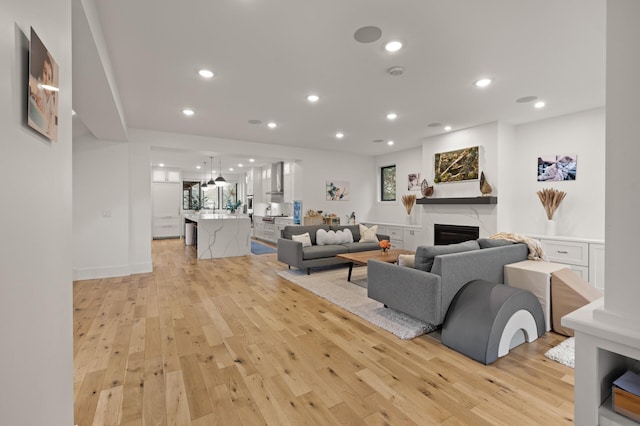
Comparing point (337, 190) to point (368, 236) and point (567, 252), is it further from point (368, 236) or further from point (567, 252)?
point (567, 252)

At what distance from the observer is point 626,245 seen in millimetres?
1077

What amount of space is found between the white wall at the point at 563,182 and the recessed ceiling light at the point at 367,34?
372 centimetres

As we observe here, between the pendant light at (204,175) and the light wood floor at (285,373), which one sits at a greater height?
the pendant light at (204,175)

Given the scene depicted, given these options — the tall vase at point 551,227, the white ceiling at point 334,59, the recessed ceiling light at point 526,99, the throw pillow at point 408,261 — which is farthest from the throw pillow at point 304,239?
the tall vase at point 551,227

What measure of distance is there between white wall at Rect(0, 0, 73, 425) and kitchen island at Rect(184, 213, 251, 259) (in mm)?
5424

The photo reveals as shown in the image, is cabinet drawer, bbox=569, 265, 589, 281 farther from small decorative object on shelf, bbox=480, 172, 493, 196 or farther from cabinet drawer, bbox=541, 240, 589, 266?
small decorative object on shelf, bbox=480, 172, 493, 196

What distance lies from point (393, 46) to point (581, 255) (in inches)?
163

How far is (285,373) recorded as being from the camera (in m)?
2.18

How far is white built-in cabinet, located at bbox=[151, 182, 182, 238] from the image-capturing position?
10078 millimetres

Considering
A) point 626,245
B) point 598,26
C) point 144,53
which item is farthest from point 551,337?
point 144,53

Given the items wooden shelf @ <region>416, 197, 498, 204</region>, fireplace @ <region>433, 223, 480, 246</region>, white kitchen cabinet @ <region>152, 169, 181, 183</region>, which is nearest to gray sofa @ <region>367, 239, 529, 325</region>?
wooden shelf @ <region>416, 197, 498, 204</region>

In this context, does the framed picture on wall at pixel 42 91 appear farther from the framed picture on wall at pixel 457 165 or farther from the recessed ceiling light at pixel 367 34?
the framed picture on wall at pixel 457 165

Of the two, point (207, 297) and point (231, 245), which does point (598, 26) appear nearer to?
point (207, 297)

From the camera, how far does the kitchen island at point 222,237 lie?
657cm
